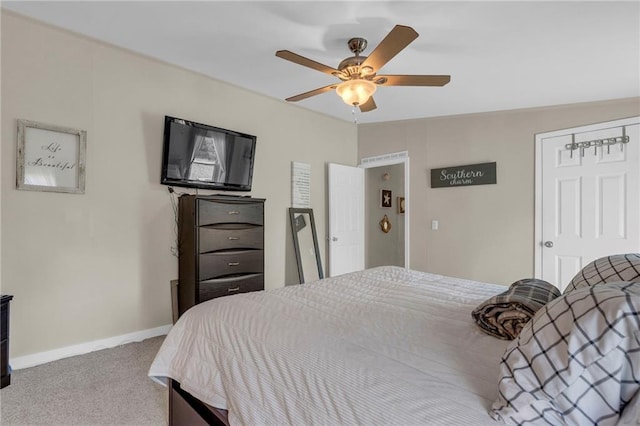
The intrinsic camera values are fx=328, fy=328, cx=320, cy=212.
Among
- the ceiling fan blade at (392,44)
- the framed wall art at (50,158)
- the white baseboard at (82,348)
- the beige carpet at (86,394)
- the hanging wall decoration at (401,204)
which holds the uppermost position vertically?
the ceiling fan blade at (392,44)

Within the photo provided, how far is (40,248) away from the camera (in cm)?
255

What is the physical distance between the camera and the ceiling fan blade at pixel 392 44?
181cm

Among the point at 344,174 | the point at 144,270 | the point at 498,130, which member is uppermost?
the point at 498,130

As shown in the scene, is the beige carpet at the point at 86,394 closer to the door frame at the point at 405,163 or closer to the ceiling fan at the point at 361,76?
the ceiling fan at the point at 361,76

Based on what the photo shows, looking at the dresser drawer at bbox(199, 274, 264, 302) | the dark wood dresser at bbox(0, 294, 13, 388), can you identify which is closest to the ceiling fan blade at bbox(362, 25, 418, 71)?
the dresser drawer at bbox(199, 274, 264, 302)

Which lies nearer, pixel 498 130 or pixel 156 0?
pixel 156 0

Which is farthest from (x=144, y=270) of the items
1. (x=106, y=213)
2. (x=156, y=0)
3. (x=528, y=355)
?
(x=528, y=355)

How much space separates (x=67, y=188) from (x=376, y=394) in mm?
2893

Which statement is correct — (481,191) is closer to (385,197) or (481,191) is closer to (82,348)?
(385,197)

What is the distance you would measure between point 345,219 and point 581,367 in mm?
4164

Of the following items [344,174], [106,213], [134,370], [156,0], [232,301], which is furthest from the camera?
[344,174]

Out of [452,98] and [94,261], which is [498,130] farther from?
[94,261]

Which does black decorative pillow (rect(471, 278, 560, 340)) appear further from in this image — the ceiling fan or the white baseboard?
the white baseboard

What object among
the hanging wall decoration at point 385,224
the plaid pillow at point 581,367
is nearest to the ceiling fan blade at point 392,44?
the plaid pillow at point 581,367
